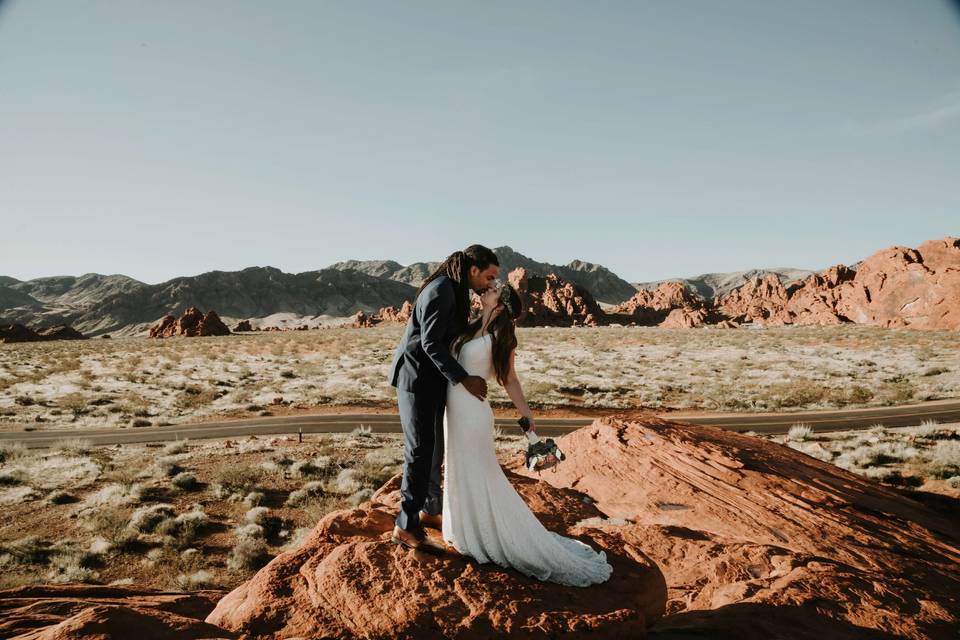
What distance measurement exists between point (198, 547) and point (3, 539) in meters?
3.42

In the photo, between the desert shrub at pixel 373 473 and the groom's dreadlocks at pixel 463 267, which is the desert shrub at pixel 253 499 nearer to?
the desert shrub at pixel 373 473

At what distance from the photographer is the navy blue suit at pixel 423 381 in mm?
3795

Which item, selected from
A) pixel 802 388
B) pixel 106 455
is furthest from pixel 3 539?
pixel 802 388

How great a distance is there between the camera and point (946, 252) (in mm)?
79625

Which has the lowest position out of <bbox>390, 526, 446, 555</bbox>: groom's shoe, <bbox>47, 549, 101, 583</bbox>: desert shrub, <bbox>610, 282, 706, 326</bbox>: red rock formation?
<bbox>47, 549, 101, 583</bbox>: desert shrub

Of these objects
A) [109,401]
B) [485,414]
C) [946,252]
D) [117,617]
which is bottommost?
[109,401]

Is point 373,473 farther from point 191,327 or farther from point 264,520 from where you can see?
point 191,327

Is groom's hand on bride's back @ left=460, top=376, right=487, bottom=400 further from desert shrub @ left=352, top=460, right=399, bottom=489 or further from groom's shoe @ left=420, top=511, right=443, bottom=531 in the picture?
desert shrub @ left=352, top=460, right=399, bottom=489

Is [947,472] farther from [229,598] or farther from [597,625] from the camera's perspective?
[229,598]

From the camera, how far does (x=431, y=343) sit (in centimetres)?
375

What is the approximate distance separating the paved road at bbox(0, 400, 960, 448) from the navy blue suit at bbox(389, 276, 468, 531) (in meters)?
14.5

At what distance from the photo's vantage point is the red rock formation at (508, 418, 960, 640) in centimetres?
397

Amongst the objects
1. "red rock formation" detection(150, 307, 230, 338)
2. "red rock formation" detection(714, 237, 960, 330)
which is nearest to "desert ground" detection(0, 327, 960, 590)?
"red rock formation" detection(714, 237, 960, 330)

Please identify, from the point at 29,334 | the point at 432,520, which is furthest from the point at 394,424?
the point at 29,334
